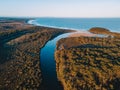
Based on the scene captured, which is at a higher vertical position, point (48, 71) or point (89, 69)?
point (89, 69)

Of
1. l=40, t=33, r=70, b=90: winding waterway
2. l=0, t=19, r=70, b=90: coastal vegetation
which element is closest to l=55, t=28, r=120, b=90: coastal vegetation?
l=40, t=33, r=70, b=90: winding waterway

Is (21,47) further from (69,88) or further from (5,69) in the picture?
(69,88)

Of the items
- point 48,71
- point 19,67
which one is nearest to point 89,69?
point 48,71

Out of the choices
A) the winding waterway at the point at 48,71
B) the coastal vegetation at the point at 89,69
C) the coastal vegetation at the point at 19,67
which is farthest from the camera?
the coastal vegetation at the point at 19,67

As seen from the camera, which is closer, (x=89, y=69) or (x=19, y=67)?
(x=89, y=69)

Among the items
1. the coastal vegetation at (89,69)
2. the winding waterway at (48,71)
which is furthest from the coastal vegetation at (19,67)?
the coastal vegetation at (89,69)

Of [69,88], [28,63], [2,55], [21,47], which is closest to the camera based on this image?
[69,88]

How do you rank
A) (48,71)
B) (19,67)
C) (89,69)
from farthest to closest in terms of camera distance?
(19,67) → (48,71) → (89,69)

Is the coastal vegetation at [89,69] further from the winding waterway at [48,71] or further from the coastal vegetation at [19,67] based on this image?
the coastal vegetation at [19,67]

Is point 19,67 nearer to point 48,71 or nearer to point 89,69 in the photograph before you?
point 48,71

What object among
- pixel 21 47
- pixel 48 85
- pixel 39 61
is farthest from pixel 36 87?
pixel 21 47

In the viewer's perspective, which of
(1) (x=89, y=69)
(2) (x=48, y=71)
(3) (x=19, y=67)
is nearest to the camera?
(1) (x=89, y=69)
